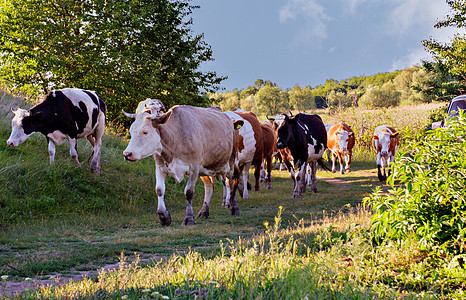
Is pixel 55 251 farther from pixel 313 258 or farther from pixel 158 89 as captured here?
pixel 158 89

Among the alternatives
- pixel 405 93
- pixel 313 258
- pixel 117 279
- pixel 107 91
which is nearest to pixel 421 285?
pixel 313 258

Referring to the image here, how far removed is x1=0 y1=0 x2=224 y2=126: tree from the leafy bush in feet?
60.8

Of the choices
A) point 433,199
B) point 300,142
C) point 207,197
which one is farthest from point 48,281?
point 300,142

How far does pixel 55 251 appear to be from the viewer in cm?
634

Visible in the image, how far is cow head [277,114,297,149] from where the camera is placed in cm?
1288

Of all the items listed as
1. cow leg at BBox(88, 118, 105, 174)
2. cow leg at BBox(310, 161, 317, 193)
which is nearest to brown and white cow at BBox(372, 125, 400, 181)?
cow leg at BBox(310, 161, 317, 193)

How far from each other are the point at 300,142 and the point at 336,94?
75.0m

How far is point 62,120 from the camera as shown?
11.5 m

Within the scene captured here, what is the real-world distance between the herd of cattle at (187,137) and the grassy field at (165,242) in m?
0.71

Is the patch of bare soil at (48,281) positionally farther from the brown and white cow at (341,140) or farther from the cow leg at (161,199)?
the brown and white cow at (341,140)

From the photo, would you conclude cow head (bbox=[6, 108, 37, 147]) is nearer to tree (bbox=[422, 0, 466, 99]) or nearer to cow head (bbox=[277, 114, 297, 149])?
cow head (bbox=[277, 114, 297, 149])

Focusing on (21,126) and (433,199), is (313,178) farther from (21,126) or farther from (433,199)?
(433,199)

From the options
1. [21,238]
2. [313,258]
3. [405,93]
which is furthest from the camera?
[405,93]

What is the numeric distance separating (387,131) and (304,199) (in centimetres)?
857
